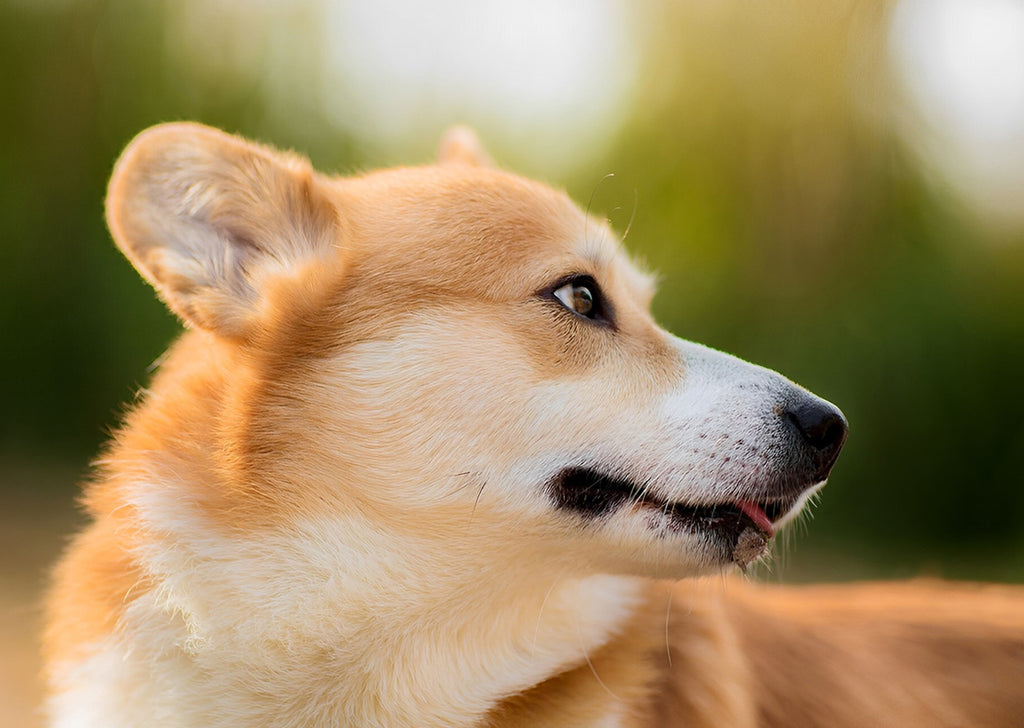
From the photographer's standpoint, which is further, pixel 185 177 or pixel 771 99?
pixel 771 99

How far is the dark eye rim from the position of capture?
2154 mm

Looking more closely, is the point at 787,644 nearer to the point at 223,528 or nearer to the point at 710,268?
the point at 223,528

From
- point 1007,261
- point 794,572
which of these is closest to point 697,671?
point 794,572

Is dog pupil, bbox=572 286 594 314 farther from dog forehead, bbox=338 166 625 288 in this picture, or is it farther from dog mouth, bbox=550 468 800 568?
dog mouth, bbox=550 468 800 568

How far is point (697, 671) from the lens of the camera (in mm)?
2049

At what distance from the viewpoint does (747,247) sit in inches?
249

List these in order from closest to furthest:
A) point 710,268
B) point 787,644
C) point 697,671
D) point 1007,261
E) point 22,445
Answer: point 697,671 < point 787,644 < point 1007,261 < point 710,268 < point 22,445

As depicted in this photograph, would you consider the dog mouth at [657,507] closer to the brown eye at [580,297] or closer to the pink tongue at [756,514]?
the pink tongue at [756,514]

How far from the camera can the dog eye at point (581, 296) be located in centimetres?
218

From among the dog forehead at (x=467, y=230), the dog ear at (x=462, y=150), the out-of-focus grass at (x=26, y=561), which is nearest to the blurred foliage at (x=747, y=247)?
the out-of-focus grass at (x=26, y=561)

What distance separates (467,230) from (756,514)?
100cm

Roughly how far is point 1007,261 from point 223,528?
5.80m

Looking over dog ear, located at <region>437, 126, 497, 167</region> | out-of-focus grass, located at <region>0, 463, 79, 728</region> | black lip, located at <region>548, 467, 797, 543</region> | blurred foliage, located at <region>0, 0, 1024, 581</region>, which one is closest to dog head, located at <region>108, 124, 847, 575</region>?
black lip, located at <region>548, 467, 797, 543</region>

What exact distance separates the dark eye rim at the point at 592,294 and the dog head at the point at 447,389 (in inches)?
0.4
